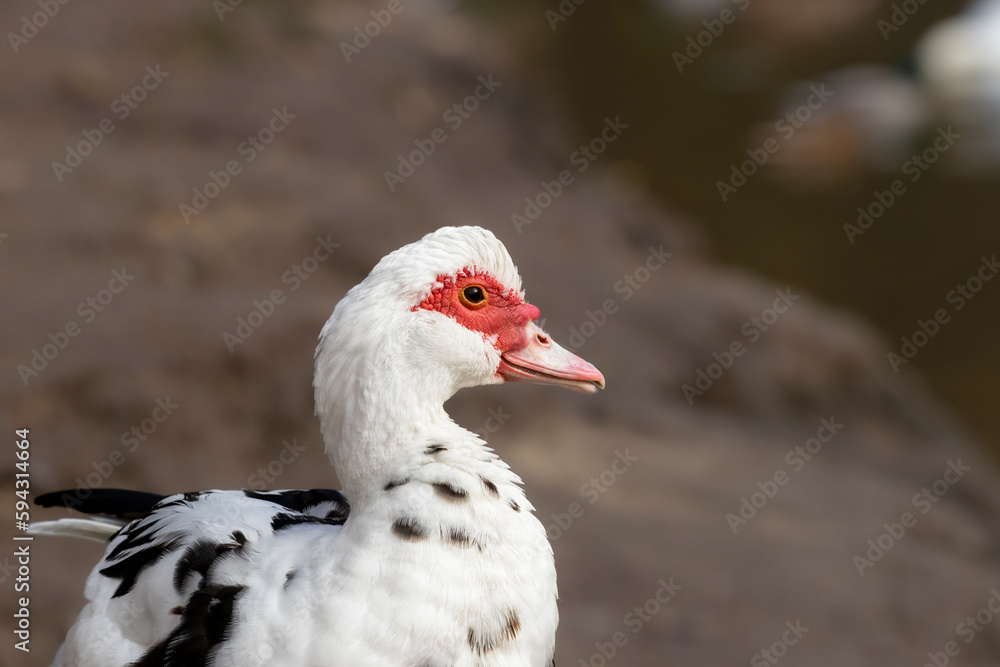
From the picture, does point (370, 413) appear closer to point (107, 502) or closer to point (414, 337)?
point (414, 337)

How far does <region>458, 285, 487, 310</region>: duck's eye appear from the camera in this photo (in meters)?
2.49

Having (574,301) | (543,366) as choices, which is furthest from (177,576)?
(574,301)

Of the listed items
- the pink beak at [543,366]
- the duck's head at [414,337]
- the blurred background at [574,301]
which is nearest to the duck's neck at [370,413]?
the duck's head at [414,337]

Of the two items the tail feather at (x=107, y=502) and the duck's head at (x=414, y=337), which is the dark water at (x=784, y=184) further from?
the tail feather at (x=107, y=502)

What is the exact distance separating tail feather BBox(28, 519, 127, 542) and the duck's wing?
304mm

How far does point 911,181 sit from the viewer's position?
13.2 meters

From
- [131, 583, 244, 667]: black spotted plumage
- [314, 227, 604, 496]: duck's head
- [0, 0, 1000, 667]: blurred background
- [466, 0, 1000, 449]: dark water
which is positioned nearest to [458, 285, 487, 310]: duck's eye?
[314, 227, 604, 496]: duck's head

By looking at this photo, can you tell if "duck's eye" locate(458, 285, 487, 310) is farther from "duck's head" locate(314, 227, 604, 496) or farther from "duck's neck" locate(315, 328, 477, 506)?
"duck's neck" locate(315, 328, 477, 506)

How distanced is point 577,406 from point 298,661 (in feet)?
14.3

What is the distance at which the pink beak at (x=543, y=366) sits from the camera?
104 inches

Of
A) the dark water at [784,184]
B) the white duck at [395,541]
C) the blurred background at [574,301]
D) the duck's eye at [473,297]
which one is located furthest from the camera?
the dark water at [784,184]

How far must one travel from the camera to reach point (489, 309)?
8.38ft

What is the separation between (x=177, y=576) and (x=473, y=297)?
3.49 feet

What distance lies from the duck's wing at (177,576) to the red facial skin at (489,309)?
647 millimetres
